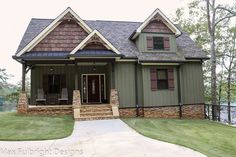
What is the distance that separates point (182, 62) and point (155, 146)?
9396 millimetres

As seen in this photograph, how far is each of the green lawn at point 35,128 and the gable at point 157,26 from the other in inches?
296

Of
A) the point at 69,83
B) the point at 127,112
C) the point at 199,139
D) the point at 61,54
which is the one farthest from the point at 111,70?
the point at 199,139

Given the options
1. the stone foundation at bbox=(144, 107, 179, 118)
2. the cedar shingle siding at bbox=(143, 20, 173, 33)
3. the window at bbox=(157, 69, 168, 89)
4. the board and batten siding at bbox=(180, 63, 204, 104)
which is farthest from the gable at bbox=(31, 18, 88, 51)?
the board and batten siding at bbox=(180, 63, 204, 104)

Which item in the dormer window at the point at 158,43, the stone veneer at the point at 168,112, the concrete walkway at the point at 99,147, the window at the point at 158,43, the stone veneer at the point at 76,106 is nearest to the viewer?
the concrete walkway at the point at 99,147

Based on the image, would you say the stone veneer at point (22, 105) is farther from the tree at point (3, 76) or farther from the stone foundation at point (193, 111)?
the tree at point (3, 76)

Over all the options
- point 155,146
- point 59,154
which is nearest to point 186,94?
point 155,146

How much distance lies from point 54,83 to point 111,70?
421 centimetres

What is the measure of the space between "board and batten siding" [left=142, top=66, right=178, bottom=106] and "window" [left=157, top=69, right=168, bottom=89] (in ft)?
1.13

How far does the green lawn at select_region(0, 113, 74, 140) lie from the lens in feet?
29.1

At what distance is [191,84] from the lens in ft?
52.7

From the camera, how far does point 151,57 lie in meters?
15.2

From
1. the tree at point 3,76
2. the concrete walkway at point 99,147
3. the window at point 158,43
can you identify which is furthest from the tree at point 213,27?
the tree at point 3,76

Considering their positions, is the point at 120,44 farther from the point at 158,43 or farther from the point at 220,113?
the point at 220,113

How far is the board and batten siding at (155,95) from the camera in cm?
1501
